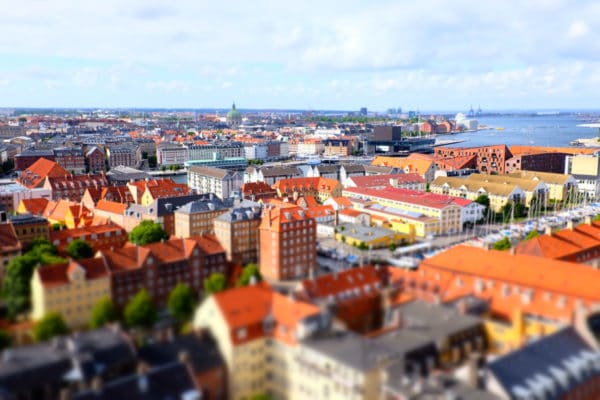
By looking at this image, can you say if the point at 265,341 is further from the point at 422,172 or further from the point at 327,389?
the point at 422,172

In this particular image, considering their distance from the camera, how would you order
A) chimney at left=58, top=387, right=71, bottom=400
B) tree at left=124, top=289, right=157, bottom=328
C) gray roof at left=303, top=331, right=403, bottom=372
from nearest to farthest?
chimney at left=58, top=387, right=71, bottom=400 < gray roof at left=303, top=331, right=403, bottom=372 < tree at left=124, top=289, right=157, bottom=328

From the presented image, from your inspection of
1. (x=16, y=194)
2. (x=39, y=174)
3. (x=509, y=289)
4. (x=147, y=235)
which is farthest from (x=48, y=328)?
(x=39, y=174)

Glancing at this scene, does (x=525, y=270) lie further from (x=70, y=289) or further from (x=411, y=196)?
(x=411, y=196)

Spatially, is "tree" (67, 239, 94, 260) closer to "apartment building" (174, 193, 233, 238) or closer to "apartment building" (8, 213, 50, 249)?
"apartment building" (8, 213, 50, 249)

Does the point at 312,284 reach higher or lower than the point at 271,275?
higher

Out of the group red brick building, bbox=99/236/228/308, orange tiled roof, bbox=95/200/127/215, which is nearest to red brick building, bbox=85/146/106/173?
orange tiled roof, bbox=95/200/127/215

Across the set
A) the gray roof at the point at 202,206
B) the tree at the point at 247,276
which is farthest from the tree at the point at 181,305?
the gray roof at the point at 202,206

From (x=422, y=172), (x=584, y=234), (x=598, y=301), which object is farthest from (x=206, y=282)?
(x=422, y=172)
